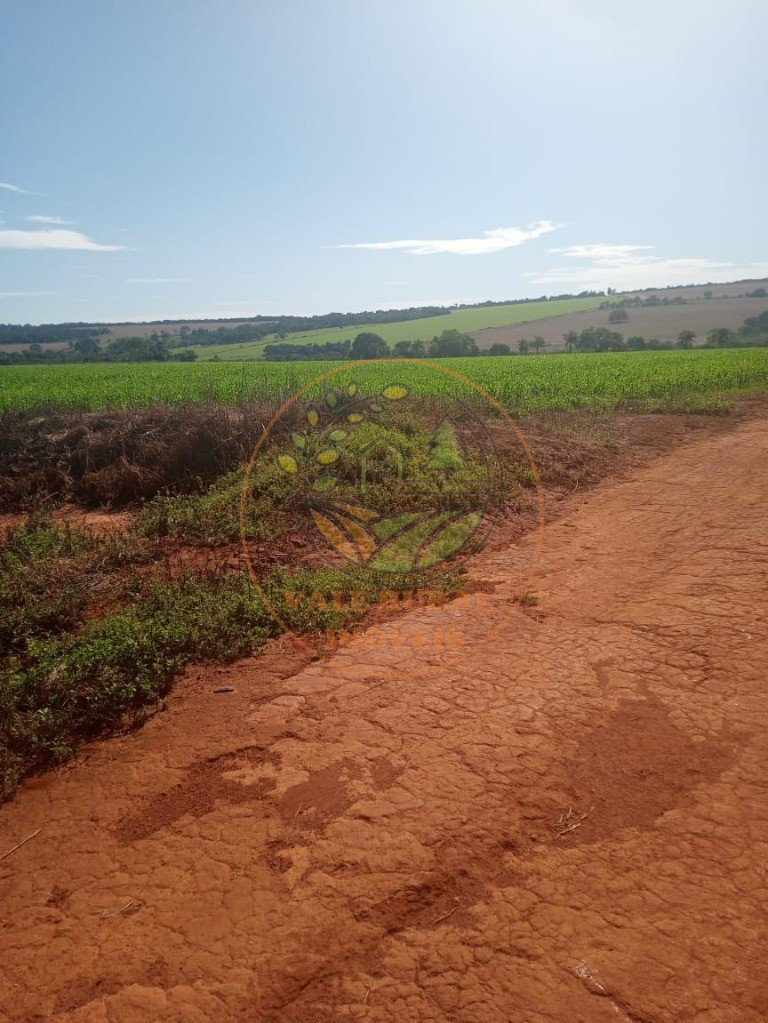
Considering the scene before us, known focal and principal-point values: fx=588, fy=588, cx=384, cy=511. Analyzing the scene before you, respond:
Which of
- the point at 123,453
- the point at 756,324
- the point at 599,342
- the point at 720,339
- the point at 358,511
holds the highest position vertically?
the point at 756,324

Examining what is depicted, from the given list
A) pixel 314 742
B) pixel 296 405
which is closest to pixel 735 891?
pixel 314 742

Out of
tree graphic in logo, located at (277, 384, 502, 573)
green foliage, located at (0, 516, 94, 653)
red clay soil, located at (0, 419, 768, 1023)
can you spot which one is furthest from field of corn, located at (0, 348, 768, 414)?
red clay soil, located at (0, 419, 768, 1023)

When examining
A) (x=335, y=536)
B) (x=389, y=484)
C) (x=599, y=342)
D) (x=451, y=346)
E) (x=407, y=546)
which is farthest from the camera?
(x=599, y=342)

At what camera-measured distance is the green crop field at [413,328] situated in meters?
41.9

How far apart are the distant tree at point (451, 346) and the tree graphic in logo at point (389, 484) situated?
25014 millimetres

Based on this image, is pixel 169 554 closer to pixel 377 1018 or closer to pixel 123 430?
pixel 123 430

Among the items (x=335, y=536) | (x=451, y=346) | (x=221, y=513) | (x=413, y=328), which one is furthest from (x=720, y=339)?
(x=221, y=513)

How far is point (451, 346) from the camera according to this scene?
3628cm

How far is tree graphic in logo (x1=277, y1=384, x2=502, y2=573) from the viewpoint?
22.4ft

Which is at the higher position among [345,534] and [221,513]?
[221,513]

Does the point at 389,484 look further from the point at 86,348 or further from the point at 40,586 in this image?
the point at 86,348

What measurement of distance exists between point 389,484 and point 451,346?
30.1 metres

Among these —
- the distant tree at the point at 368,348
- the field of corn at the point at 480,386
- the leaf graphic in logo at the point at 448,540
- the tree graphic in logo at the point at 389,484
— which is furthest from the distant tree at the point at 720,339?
the leaf graphic in logo at the point at 448,540

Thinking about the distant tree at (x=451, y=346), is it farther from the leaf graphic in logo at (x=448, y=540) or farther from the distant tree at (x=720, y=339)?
the leaf graphic in logo at (x=448, y=540)
